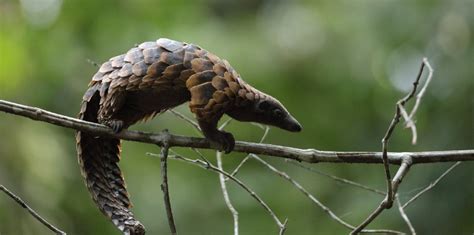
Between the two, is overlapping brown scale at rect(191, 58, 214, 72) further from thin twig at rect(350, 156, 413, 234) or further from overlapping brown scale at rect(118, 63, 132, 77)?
thin twig at rect(350, 156, 413, 234)

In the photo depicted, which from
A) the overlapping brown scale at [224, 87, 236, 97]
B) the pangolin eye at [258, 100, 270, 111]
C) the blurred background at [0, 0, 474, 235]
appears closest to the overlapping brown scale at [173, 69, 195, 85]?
the overlapping brown scale at [224, 87, 236, 97]

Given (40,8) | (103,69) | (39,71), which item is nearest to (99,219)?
(39,71)

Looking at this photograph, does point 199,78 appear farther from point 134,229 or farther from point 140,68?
point 134,229

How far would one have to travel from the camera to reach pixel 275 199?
5.95 metres

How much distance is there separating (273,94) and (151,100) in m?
4.19

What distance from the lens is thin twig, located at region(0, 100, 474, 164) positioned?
2254 mm

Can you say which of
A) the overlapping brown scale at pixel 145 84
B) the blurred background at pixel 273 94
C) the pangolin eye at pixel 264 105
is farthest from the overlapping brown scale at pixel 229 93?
the blurred background at pixel 273 94

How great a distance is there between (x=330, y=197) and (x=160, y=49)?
4.11 m

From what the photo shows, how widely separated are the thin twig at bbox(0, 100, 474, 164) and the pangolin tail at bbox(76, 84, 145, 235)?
11 cm

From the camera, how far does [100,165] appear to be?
2428mm

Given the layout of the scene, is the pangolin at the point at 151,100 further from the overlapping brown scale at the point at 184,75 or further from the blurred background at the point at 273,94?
the blurred background at the point at 273,94

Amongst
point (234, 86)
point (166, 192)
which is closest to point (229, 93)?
point (234, 86)

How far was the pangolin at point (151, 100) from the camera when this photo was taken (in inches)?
88.3

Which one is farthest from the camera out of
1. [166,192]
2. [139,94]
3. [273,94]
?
[273,94]
